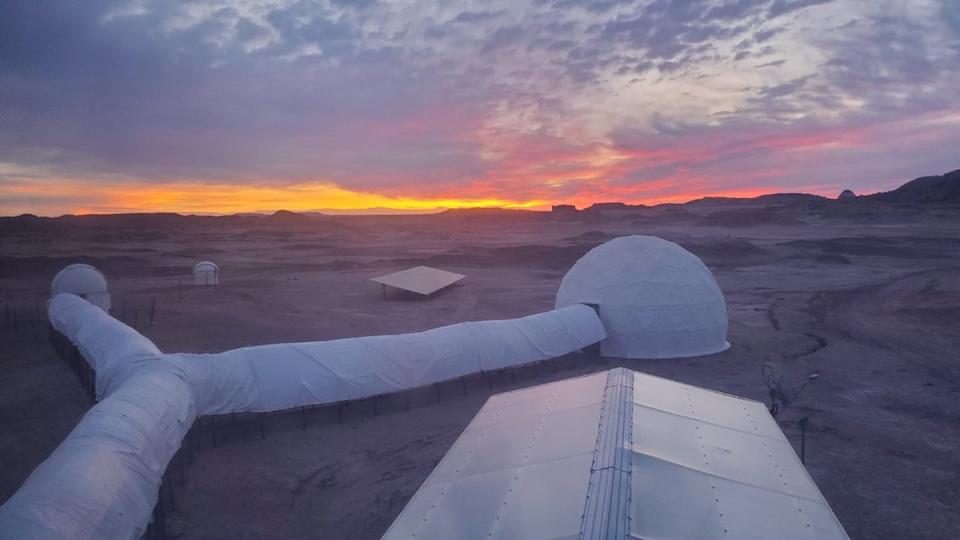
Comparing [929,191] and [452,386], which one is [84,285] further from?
[929,191]

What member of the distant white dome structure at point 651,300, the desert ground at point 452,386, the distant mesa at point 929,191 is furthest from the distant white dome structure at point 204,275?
the distant mesa at point 929,191

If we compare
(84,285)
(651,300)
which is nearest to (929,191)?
(651,300)

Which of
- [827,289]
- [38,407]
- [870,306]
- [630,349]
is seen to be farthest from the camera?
[827,289]

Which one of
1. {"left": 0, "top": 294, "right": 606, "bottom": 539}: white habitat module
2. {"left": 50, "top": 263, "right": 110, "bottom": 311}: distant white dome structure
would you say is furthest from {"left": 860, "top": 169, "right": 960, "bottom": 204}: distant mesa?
{"left": 50, "top": 263, "right": 110, "bottom": 311}: distant white dome structure

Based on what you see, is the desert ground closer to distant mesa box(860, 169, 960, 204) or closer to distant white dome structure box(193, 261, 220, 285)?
distant white dome structure box(193, 261, 220, 285)

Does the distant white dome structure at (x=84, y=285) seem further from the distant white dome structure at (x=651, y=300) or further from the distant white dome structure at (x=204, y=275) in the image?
the distant white dome structure at (x=651, y=300)

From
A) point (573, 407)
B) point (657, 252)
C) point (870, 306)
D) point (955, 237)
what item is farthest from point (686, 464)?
point (955, 237)

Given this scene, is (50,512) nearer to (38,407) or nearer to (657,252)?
(38,407)
